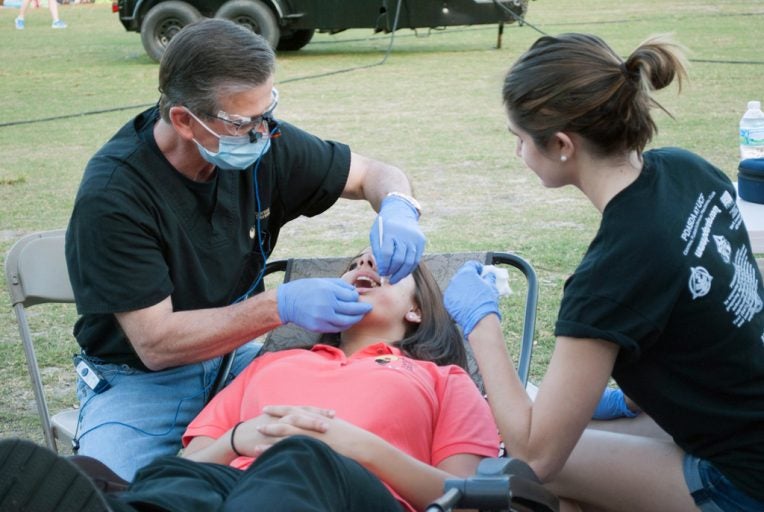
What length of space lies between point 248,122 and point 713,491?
5.12ft

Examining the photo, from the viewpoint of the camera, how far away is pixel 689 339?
2.12 metres

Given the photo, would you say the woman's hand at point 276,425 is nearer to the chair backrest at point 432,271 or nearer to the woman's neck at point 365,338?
the woman's neck at point 365,338

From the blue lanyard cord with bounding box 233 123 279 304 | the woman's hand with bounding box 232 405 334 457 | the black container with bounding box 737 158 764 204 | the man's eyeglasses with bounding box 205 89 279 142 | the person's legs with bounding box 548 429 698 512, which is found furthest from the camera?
the black container with bounding box 737 158 764 204

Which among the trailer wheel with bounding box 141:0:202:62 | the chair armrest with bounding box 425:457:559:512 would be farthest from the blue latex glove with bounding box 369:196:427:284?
the trailer wheel with bounding box 141:0:202:62

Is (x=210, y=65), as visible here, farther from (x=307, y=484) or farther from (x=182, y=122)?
(x=307, y=484)

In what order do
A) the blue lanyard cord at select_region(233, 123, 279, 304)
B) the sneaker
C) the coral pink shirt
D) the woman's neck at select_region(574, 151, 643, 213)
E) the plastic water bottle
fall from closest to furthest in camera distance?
1. the sneaker
2. the woman's neck at select_region(574, 151, 643, 213)
3. the coral pink shirt
4. the blue lanyard cord at select_region(233, 123, 279, 304)
5. the plastic water bottle

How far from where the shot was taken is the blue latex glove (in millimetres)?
2957

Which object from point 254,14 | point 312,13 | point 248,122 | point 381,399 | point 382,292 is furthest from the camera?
point 312,13

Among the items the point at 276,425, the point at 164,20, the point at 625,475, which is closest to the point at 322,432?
the point at 276,425

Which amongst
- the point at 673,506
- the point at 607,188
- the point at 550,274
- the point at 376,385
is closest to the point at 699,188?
the point at 607,188

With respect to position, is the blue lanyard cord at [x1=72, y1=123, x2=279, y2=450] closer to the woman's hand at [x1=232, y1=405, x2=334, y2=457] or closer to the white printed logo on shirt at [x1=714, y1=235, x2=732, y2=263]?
the woman's hand at [x1=232, y1=405, x2=334, y2=457]

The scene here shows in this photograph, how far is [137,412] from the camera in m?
2.92

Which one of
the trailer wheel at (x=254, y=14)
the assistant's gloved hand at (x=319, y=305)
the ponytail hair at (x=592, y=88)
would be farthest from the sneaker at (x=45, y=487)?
the trailer wheel at (x=254, y=14)

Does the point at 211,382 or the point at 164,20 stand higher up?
the point at 211,382
